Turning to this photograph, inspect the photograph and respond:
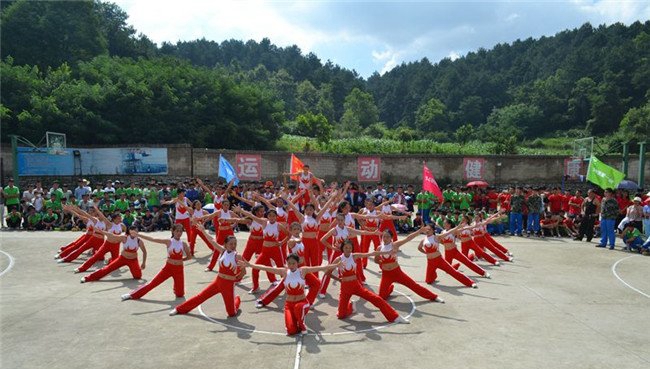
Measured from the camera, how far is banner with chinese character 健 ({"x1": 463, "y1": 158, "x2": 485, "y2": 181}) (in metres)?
28.3

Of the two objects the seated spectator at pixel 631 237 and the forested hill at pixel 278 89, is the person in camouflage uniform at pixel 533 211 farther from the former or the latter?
the forested hill at pixel 278 89

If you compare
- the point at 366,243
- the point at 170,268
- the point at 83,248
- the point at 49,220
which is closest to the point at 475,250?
the point at 366,243

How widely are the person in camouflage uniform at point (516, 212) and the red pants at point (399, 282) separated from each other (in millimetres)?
9864

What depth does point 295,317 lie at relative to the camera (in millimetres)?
7574

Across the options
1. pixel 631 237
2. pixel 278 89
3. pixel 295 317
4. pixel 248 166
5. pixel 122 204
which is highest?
pixel 278 89

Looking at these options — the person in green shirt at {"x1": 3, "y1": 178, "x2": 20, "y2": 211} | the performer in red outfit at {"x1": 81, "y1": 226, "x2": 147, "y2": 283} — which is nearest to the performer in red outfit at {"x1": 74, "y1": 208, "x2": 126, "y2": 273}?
the performer in red outfit at {"x1": 81, "y1": 226, "x2": 147, "y2": 283}

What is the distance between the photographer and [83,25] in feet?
146

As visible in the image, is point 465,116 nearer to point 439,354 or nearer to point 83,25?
point 83,25

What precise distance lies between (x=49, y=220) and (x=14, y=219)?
1.41m

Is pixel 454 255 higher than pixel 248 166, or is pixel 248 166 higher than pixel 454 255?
pixel 248 166

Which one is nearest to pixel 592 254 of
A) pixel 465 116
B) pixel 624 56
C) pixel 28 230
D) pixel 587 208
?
pixel 587 208

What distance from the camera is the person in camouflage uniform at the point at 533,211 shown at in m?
17.8

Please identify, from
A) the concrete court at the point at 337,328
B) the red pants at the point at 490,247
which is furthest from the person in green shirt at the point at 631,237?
the red pants at the point at 490,247

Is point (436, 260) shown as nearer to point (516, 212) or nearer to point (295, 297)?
point (295, 297)
